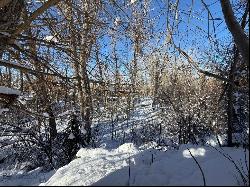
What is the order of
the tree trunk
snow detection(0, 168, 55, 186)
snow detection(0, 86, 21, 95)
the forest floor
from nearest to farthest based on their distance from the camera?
the forest floor, the tree trunk, snow detection(0, 86, 21, 95), snow detection(0, 168, 55, 186)

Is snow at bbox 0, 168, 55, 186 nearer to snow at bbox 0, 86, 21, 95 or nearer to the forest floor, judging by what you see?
the forest floor

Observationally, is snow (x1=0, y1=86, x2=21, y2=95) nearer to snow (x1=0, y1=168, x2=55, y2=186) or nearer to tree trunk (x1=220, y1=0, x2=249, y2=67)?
snow (x1=0, y1=168, x2=55, y2=186)

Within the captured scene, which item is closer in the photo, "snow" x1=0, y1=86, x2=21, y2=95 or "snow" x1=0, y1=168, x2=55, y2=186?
"snow" x1=0, y1=86, x2=21, y2=95

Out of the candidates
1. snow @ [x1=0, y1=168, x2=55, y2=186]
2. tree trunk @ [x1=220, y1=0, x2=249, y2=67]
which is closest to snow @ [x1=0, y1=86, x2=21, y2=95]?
snow @ [x1=0, y1=168, x2=55, y2=186]

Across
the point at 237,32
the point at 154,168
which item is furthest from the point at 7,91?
the point at 237,32

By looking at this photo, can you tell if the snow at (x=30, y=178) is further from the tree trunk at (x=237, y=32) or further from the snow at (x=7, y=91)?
the tree trunk at (x=237, y=32)

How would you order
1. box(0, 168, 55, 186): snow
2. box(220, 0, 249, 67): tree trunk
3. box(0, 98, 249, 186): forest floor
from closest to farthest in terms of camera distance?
box(0, 98, 249, 186): forest floor, box(220, 0, 249, 67): tree trunk, box(0, 168, 55, 186): snow

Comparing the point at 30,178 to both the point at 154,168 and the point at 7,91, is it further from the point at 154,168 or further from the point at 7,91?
the point at 154,168

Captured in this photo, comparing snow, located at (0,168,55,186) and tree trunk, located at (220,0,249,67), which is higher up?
tree trunk, located at (220,0,249,67)

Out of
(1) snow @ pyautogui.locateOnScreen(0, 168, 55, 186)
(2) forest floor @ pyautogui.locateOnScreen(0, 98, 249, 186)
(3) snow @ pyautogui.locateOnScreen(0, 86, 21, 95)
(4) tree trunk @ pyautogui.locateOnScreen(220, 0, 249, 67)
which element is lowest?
(1) snow @ pyautogui.locateOnScreen(0, 168, 55, 186)

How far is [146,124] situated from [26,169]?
5.52m

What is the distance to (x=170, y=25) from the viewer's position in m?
4.27

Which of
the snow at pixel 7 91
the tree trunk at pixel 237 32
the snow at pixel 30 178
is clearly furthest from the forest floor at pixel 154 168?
the snow at pixel 7 91

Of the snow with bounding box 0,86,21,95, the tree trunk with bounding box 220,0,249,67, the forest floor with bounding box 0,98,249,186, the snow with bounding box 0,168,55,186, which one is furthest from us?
the snow with bounding box 0,168,55,186
